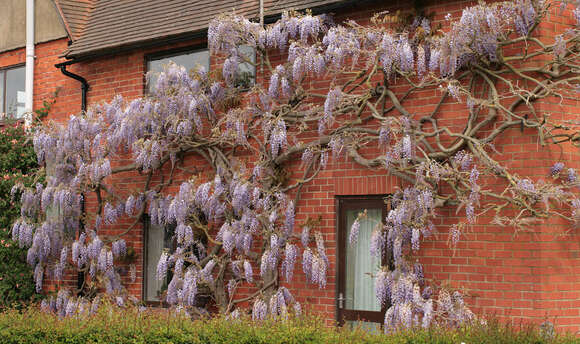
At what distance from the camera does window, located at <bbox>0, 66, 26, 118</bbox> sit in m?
15.3

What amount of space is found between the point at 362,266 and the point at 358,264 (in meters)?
0.08

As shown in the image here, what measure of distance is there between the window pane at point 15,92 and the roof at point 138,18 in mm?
1907

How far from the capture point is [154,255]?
12.8 m

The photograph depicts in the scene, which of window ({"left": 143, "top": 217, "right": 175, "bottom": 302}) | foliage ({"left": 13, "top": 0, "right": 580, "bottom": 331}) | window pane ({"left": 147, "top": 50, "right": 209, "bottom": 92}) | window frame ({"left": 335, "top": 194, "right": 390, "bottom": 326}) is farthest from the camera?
window ({"left": 143, "top": 217, "right": 175, "bottom": 302})

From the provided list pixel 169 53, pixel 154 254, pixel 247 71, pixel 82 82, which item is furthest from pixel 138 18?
pixel 154 254

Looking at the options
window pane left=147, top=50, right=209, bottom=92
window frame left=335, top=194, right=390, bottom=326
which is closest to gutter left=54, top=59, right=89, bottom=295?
window pane left=147, top=50, right=209, bottom=92

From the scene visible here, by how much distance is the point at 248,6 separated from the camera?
11.7 m

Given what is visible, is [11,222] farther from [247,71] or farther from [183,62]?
[247,71]

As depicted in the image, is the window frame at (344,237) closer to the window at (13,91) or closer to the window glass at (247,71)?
the window glass at (247,71)

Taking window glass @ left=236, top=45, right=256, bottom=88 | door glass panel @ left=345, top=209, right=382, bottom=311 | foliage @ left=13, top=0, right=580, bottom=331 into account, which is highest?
window glass @ left=236, top=45, right=256, bottom=88

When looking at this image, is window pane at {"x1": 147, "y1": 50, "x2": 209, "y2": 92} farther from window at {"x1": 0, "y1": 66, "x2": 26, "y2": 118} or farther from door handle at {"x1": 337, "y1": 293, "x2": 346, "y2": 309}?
door handle at {"x1": 337, "y1": 293, "x2": 346, "y2": 309}

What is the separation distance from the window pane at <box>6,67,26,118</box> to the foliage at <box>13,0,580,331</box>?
2.31m

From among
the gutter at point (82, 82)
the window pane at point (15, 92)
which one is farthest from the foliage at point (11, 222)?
the window pane at point (15, 92)

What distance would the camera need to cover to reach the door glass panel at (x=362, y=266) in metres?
10.1
